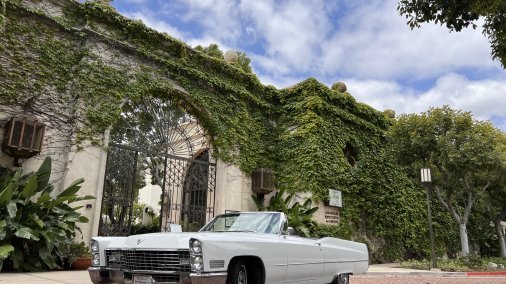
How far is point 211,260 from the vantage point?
3852 mm

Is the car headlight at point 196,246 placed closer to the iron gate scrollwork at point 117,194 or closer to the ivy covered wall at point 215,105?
the ivy covered wall at point 215,105

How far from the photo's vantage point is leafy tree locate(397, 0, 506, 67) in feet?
20.5

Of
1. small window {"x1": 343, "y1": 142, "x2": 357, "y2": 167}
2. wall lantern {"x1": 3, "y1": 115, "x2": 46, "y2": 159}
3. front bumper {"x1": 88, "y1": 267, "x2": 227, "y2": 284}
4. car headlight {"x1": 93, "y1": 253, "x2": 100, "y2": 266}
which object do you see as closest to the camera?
front bumper {"x1": 88, "y1": 267, "x2": 227, "y2": 284}

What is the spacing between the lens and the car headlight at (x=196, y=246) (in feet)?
12.6

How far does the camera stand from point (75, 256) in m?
8.12

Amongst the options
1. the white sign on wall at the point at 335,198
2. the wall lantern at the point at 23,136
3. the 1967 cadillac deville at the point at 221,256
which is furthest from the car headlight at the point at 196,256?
the white sign on wall at the point at 335,198

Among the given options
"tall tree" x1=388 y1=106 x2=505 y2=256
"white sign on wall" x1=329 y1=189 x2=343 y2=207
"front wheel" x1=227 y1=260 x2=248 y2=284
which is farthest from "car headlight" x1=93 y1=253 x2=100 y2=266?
"tall tree" x1=388 y1=106 x2=505 y2=256

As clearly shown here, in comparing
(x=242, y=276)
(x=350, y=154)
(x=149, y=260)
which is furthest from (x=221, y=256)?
(x=350, y=154)

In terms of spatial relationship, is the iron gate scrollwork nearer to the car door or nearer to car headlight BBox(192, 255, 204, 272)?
the car door

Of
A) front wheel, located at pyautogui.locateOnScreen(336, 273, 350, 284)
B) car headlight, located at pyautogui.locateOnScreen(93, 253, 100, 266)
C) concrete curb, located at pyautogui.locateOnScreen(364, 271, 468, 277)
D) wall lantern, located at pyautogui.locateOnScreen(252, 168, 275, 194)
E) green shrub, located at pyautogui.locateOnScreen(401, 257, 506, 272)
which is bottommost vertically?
concrete curb, located at pyautogui.locateOnScreen(364, 271, 468, 277)

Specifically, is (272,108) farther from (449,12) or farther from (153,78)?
(449,12)

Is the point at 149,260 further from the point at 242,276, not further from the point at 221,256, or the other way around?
the point at 242,276

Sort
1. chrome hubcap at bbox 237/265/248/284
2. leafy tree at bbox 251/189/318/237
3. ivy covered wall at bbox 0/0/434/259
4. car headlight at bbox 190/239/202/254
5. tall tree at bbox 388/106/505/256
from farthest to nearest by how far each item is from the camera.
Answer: tall tree at bbox 388/106/505/256 < leafy tree at bbox 251/189/318/237 < ivy covered wall at bbox 0/0/434/259 < chrome hubcap at bbox 237/265/248/284 < car headlight at bbox 190/239/202/254

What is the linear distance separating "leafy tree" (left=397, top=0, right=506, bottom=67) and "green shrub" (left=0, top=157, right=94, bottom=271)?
23.3ft
